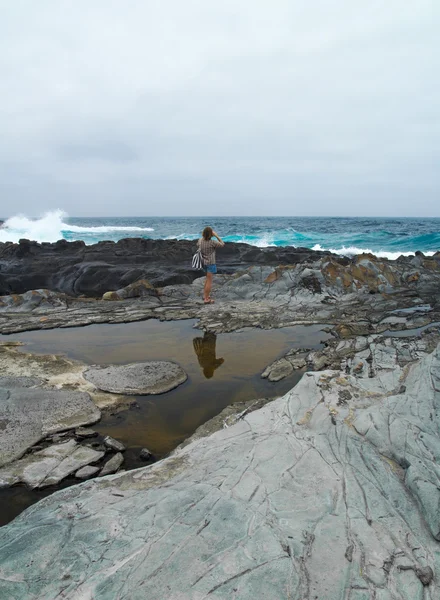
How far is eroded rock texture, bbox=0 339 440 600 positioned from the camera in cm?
186

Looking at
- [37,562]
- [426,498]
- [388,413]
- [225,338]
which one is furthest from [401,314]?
[37,562]

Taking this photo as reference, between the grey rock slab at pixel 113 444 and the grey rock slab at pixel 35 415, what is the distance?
0.43 meters

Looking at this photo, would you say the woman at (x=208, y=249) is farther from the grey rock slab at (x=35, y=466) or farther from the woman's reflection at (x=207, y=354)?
the grey rock slab at (x=35, y=466)

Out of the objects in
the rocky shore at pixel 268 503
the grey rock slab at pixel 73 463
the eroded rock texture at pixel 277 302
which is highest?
the eroded rock texture at pixel 277 302

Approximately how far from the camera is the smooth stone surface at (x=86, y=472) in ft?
10.4

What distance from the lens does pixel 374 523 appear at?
2.27m

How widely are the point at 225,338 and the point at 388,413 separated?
374cm

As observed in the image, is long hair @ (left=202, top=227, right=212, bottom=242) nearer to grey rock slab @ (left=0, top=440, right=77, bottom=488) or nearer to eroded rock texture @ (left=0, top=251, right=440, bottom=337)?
eroded rock texture @ (left=0, top=251, right=440, bottom=337)

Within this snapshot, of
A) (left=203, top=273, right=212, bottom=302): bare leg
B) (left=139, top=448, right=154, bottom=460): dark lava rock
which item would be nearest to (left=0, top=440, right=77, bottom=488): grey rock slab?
(left=139, top=448, right=154, bottom=460): dark lava rock

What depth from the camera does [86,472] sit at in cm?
320

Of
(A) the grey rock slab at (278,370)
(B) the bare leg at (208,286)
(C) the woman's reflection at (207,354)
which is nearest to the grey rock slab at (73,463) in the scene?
(C) the woman's reflection at (207,354)

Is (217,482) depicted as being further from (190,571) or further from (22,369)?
(22,369)

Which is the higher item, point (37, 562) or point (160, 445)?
point (37, 562)

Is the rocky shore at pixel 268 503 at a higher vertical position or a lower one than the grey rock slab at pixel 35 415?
higher
